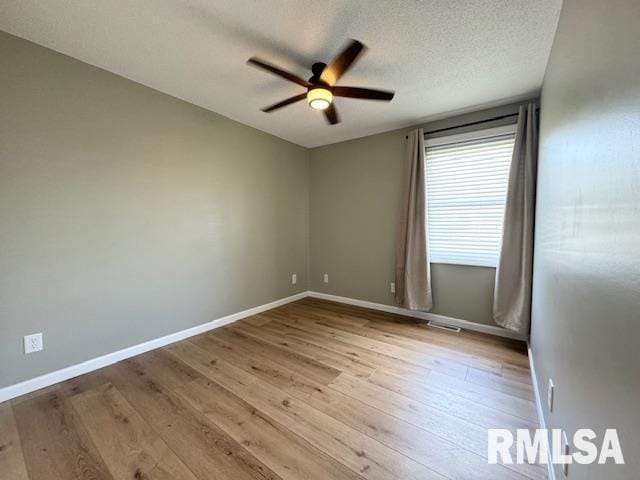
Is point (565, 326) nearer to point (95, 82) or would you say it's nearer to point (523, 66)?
point (523, 66)

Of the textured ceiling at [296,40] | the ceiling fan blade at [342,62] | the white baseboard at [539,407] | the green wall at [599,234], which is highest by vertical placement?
the textured ceiling at [296,40]

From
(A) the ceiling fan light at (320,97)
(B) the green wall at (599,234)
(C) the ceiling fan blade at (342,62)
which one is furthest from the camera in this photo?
(A) the ceiling fan light at (320,97)

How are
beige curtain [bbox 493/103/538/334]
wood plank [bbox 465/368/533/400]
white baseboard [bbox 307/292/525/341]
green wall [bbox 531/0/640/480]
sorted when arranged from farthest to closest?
white baseboard [bbox 307/292/525/341], beige curtain [bbox 493/103/538/334], wood plank [bbox 465/368/533/400], green wall [bbox 531/0/640/480]

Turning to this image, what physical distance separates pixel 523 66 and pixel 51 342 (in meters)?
4.33

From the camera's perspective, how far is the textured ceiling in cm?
153

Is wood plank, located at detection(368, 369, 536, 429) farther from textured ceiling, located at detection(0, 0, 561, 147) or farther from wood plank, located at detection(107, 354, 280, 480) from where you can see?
textured ceiling, located at detection(0, 0, 561, 147)

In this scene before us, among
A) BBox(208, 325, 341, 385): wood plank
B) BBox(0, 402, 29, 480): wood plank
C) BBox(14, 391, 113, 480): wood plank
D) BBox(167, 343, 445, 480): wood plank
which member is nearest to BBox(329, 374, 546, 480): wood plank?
BBox(208, 325, 341, 385): wood plank

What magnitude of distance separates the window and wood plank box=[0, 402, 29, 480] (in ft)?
11.8

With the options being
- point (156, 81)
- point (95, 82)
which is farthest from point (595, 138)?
point (95, 82)

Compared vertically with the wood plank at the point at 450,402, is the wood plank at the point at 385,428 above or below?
above

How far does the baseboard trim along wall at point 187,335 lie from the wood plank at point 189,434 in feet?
0.77

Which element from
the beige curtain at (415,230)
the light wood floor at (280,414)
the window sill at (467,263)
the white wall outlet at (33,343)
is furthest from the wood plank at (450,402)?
the white wall outlet at (33,343)

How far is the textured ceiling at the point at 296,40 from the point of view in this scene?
1.53 meters

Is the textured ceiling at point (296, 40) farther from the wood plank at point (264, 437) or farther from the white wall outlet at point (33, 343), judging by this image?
the wood plank at point (264, 437)
